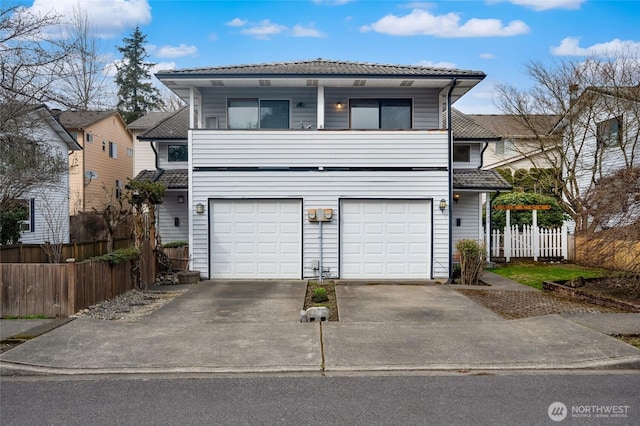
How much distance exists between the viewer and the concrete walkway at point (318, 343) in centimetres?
599

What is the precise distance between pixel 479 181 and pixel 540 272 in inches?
135

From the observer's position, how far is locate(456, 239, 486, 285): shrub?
12.5 m

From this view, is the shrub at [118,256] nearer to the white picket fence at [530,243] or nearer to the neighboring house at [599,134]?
the white picket fence at [530,243]

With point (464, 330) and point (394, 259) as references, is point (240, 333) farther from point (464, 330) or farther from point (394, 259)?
Result: point (394, 259)

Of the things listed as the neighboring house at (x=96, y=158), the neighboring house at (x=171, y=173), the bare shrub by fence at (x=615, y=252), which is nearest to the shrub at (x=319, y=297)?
the bare shrub by fence at (x=615, y=252)

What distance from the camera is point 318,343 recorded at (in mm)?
6824

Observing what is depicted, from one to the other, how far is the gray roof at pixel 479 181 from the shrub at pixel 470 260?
3.25m

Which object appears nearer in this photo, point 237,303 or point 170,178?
point 237,303

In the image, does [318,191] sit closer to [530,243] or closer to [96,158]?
[530,243]

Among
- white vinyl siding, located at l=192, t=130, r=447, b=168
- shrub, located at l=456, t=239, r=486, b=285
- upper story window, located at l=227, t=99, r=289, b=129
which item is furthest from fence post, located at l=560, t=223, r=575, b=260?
upper story window, located at l=227, t=99, r=289, b=129

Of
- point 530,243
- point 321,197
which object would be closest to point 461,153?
point 530,243

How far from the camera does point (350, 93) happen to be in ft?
46.4

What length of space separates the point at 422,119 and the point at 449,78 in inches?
69.8

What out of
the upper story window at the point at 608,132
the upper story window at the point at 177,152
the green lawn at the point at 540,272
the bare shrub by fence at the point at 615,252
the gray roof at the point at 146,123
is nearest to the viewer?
the bare shrub by fence at the point at 615,252
